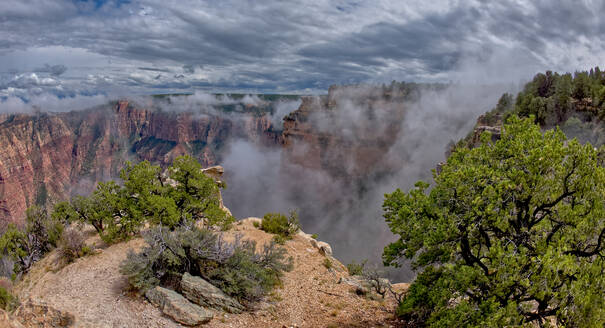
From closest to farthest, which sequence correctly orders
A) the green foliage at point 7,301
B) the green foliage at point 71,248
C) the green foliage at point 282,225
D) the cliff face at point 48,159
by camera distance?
the green foliage at point 7,301, the green foliage at point 71,248, the green foliage at point 282,225, the cliff face at point 48,159

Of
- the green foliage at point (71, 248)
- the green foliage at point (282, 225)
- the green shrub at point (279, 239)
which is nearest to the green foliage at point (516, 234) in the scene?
the green shrub at point (279, 239)

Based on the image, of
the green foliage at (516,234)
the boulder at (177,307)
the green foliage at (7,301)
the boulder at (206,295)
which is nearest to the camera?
the green foliage at (516,234)

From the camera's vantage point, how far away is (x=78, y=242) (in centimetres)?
2044

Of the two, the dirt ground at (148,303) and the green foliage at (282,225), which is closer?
the dirt ground at (148,303)

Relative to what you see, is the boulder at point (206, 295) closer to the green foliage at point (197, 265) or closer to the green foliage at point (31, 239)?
the green foliage at point (197, 265)

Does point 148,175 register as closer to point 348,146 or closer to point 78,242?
point 78,242

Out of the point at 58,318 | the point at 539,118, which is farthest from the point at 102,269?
the point at 539,118

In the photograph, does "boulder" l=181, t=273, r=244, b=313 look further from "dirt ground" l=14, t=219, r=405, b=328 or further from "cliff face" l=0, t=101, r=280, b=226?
"cliff face" l=0, t=101, r=280, b=226

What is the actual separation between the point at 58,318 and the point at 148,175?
43.3ft

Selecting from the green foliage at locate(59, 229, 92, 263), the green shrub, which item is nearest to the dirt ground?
the green foliage at locate(59, 229, 92, 263)

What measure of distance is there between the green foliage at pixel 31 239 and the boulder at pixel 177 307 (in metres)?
14.2

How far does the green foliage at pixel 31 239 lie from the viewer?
891 inches

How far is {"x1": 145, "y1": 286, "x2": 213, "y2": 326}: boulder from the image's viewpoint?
498 inches

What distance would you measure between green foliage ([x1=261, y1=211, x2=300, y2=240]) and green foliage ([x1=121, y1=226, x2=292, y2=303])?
12981 millimetres
